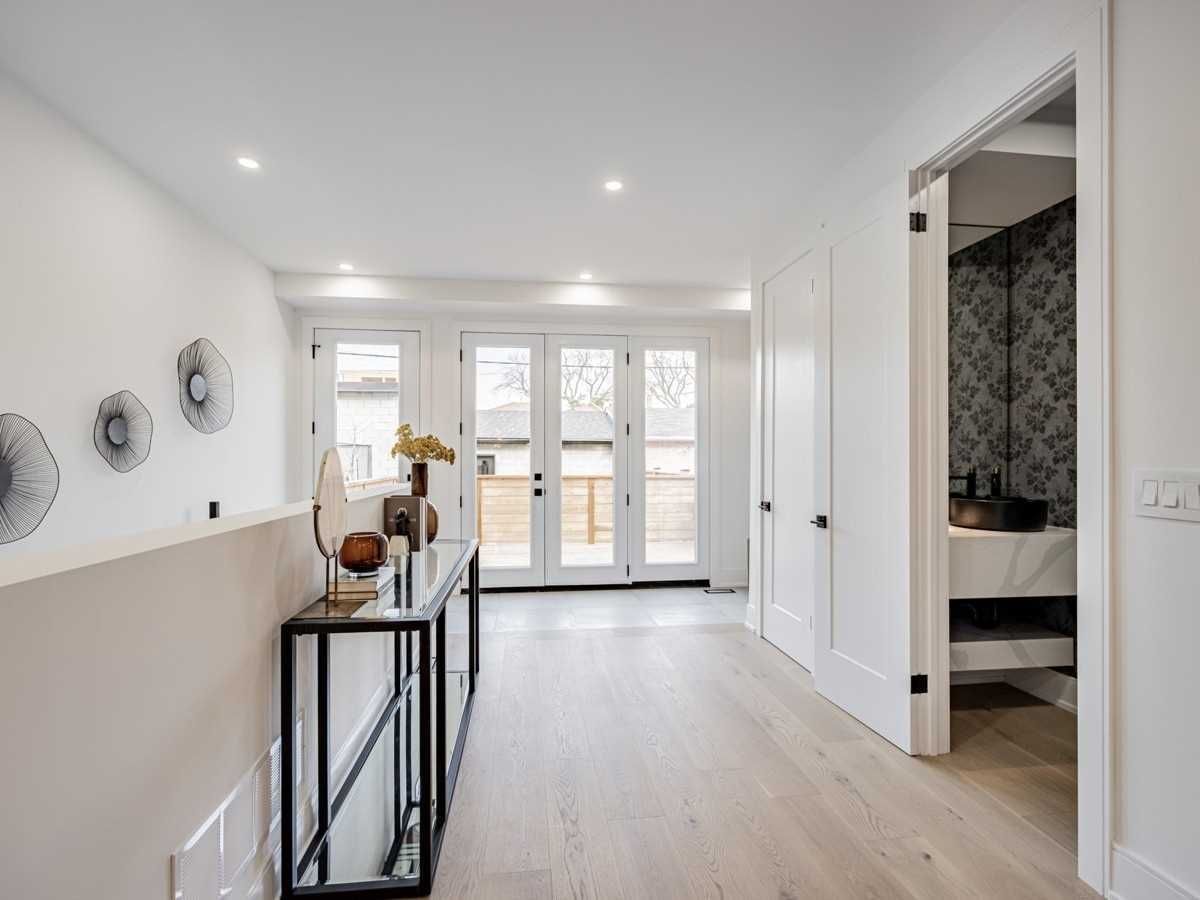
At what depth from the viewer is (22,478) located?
2.23m

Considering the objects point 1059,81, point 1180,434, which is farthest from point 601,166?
Answer: point 1180,434

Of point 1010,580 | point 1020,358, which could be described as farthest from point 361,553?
point 1020,358

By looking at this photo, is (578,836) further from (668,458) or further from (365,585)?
(668,458)

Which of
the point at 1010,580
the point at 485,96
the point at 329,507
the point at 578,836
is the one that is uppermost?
the point at 485,96

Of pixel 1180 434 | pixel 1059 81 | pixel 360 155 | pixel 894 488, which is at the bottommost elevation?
pixel 894 488

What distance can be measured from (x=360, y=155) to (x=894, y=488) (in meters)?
2.71

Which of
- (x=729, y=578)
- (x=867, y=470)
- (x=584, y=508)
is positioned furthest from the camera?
(x=729, y=578)

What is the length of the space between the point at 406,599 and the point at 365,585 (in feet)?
0.63

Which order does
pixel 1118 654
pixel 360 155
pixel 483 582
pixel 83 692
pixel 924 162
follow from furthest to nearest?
pixel 483 582 < pixel 360 155 < pixel 924 162 < pixel 1118 654 < pixel 83 692

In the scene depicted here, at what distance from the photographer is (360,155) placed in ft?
9.16

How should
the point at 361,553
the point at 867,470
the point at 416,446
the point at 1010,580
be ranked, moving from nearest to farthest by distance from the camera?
the point at 361,553 → the point at 1010,580 → the point at 867,470 → the point at 416,446

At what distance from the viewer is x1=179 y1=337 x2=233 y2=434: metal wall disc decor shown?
338cm

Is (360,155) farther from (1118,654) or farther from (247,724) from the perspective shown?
(1118,654)

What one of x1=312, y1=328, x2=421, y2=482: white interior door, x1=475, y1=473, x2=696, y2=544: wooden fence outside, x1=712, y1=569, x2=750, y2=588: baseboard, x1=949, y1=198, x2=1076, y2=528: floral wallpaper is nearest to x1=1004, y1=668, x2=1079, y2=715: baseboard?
x1=949, y1=198, x2=1076, y2=528: floral wallpaper
